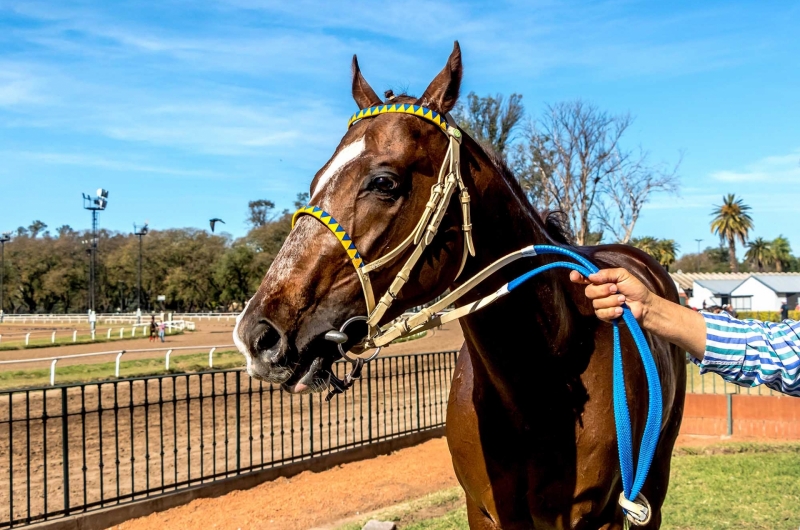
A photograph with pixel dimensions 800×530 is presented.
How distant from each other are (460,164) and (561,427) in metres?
1.12

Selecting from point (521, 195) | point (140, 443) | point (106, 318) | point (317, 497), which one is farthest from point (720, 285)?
point (521, 195)

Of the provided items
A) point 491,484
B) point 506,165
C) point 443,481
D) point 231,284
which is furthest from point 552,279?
point 231,284

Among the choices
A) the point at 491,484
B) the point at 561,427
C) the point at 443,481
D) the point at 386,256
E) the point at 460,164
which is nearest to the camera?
the point at 386,256

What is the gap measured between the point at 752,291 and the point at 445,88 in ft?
203

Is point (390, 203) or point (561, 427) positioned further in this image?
point (561, 427)

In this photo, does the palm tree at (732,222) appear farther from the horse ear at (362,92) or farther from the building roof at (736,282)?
the horse ear at (362,92)

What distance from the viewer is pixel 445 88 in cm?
239

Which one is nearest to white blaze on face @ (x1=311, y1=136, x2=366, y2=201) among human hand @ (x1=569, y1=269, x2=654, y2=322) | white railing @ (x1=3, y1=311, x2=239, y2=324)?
human hand @ (x1=569, y1=269, x2=654, y2=322)

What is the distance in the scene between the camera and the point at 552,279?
2629 millimetres

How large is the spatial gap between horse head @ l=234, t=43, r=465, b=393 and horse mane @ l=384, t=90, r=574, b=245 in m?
0.07

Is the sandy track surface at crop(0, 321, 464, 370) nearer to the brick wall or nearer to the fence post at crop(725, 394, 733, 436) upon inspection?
the brick wall

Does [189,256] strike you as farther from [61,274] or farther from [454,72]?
[454,72]

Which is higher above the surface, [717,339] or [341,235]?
[341,235]

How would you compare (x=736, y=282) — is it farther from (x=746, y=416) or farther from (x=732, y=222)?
(x=746, y=416)
